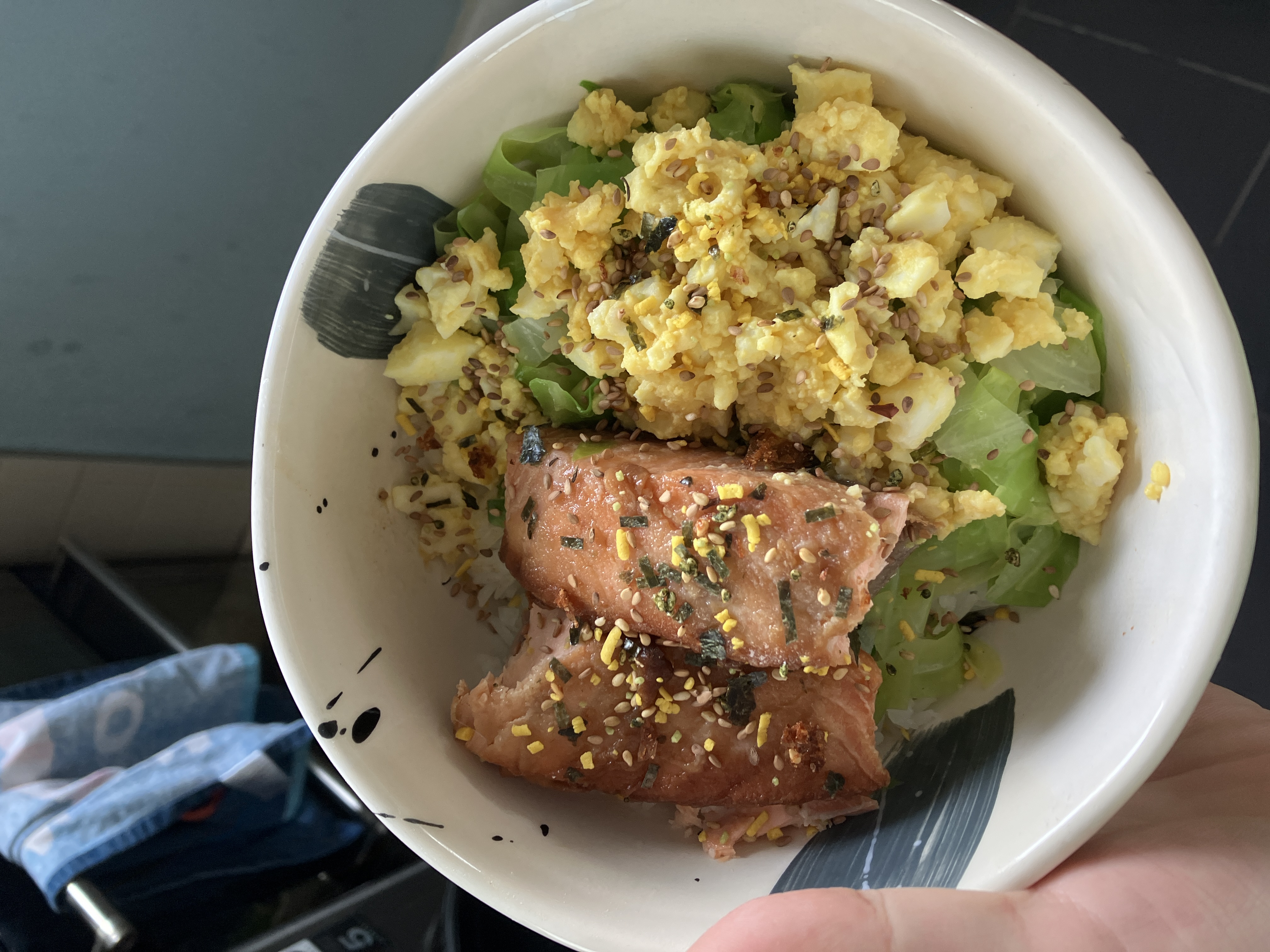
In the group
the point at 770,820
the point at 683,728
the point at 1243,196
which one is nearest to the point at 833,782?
the point at 770,820

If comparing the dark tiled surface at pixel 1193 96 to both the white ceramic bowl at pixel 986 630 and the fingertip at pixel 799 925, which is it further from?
the fingertip at pixel 799 925

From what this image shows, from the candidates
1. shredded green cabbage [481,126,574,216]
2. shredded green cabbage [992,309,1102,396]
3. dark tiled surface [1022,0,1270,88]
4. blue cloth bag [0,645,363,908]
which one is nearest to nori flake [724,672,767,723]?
shredded green cabbage [992,309,1102,396]

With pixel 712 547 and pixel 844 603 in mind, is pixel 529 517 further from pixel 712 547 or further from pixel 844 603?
pixel 844 603

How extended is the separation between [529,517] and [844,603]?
1.99ft

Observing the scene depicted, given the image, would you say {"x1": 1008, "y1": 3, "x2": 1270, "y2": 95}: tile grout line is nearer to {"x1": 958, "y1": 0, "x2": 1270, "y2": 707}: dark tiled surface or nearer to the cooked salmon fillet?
{"x1": 958, "y1": 0, "x2": 1270, "y2": 707}: dark tiled surface

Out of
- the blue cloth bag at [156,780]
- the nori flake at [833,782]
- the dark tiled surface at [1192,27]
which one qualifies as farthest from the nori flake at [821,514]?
the blue cloth bag at [156,780]

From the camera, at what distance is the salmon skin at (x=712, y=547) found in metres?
1.38

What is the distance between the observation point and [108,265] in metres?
2.53

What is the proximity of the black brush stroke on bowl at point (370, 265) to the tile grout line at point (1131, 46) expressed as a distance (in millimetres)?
1627

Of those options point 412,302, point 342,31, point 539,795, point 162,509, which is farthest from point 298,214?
point 539,795

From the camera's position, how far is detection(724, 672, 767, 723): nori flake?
153 cm

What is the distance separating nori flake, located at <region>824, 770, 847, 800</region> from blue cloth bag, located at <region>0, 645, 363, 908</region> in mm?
1697

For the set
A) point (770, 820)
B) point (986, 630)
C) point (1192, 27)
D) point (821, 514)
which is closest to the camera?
point (821, 514)

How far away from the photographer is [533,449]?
62.5 inches
